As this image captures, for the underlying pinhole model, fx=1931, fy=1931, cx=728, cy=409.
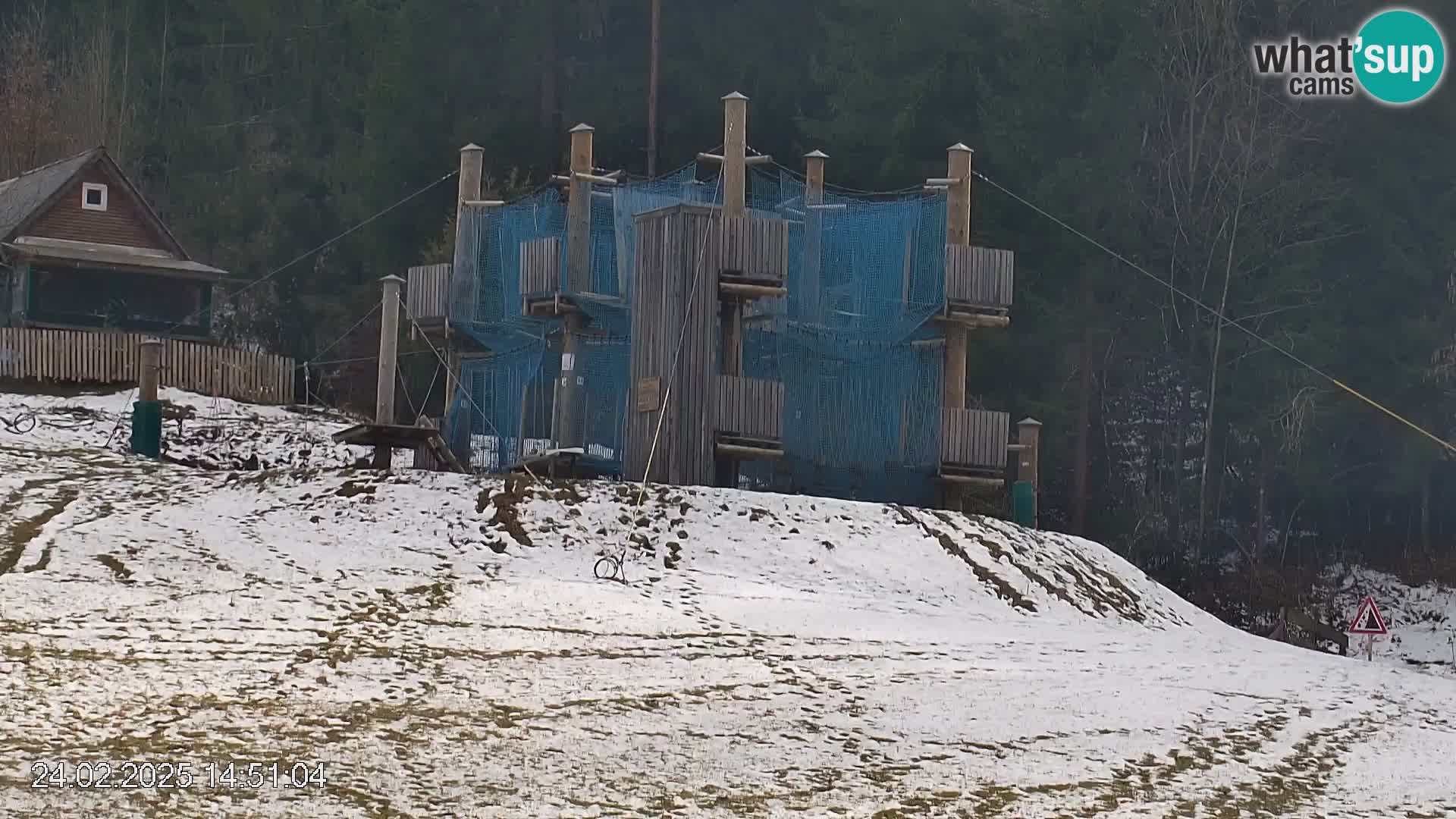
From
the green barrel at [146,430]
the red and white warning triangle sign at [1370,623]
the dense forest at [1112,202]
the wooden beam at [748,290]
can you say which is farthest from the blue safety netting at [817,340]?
the dense forest at [1112,202]

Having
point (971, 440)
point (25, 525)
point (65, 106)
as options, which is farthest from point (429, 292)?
point (65, 106)

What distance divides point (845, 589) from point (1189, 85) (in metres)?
31.7

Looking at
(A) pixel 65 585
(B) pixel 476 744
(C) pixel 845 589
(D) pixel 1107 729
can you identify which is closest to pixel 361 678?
(B) pixel 476 744

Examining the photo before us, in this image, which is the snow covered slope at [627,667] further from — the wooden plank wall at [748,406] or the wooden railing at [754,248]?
the wooden railing at [754,248]

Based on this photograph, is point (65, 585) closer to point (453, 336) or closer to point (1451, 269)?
point (453, 336)

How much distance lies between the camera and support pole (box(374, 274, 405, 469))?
93.4ft

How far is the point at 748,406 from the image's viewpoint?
28.1m

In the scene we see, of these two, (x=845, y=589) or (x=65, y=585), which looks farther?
(x=845, y=589)

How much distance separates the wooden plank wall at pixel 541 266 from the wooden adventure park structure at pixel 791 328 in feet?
0.10

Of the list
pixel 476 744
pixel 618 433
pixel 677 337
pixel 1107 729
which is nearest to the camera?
pixel 476 744

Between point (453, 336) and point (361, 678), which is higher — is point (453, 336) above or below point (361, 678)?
above

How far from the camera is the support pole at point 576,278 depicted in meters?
29.5

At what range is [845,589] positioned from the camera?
77.0 ft

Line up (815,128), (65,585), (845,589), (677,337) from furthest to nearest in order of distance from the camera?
(815,128) → (677,337) → (845,589) → (65,585)
